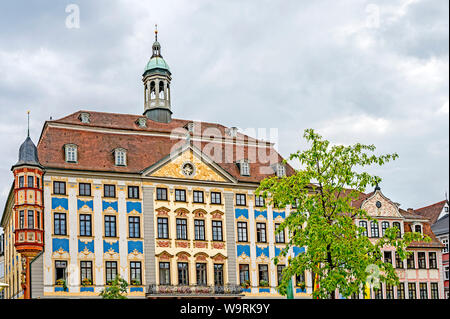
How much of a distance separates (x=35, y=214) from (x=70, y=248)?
12.5 feet

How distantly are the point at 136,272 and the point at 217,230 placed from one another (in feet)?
26.6

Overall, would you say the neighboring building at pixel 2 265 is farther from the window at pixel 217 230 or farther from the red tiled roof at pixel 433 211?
the red tiled roof at pixel 433 211

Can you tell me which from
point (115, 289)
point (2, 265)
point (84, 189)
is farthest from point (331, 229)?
point (2, 265)

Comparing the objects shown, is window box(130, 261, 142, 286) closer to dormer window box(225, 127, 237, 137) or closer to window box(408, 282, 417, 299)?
dormer window box(225, 127, 237, 137)

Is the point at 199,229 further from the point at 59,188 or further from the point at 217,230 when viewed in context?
the point at 59,188

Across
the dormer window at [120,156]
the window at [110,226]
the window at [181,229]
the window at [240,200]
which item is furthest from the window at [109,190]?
the window at [240,200]

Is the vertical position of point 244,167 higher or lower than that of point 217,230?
higher

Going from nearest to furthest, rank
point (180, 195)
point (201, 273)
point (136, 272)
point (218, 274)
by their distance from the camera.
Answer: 1. point (136, 272)
2. point (201, 273)
3. point (180, 195)
4. point (218, 274)

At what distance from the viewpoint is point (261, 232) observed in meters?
63.1

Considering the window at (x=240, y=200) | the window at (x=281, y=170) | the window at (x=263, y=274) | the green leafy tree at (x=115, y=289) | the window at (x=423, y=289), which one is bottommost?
the window at (x=423, y=289)

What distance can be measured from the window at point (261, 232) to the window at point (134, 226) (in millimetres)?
10959

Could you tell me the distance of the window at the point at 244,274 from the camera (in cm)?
6128
